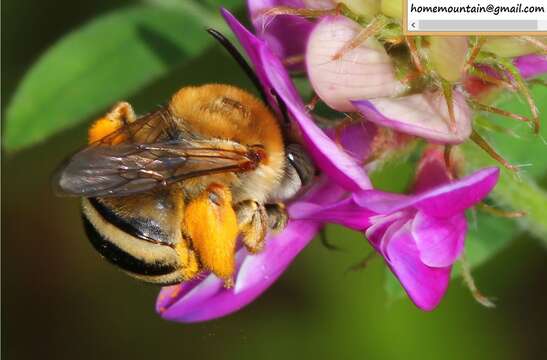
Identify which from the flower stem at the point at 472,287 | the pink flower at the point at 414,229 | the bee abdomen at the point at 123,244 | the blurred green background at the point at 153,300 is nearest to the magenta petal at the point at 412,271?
the pink flower at the point at 414,229

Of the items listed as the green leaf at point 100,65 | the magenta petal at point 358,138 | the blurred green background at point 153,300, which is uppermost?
the magenta petal at point 358,138

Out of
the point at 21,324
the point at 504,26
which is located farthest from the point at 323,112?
the point at 21,324

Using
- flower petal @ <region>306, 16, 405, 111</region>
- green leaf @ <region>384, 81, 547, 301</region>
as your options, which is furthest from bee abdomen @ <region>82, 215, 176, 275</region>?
green leaf @ <region>384, 81, 547, 301</region>

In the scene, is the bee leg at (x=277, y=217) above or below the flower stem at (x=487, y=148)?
below

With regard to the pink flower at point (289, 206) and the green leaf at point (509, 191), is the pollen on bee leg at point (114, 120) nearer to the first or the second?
the pink flower at point (289, 206)

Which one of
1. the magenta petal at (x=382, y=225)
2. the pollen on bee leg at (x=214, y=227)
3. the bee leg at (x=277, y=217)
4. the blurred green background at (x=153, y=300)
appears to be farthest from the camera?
the blurred green background at (x=153, y=300)

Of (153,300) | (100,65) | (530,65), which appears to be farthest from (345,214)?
(153,300)
